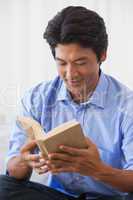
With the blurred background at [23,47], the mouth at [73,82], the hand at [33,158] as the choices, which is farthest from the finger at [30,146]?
the blurred background at [23,47]

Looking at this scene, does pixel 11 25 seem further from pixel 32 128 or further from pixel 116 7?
pixel 32 128

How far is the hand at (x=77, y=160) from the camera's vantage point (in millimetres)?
991

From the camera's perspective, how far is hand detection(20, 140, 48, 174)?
109 cm

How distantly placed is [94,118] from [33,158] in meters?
0.28

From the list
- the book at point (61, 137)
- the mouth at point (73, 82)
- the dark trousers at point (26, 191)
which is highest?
the mouth at point (73, 82)

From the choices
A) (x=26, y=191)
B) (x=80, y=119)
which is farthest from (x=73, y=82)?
(x=26, y=191)

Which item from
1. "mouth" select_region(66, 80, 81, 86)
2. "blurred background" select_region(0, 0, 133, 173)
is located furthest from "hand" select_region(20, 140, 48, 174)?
"blurred background" select_region(0, 0, 133, 173)

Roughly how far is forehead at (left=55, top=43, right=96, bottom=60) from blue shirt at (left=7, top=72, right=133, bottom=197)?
162 millimetres

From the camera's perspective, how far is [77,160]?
101cm

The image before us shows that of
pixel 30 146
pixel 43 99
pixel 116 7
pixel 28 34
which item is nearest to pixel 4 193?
pixel 30 146

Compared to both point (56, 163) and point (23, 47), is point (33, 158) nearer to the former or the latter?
point (56, 163)

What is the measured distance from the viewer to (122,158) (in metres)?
1.23

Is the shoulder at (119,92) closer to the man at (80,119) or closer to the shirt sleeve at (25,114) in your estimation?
the man at (80,119)

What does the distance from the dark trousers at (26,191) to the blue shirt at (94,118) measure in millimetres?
47
